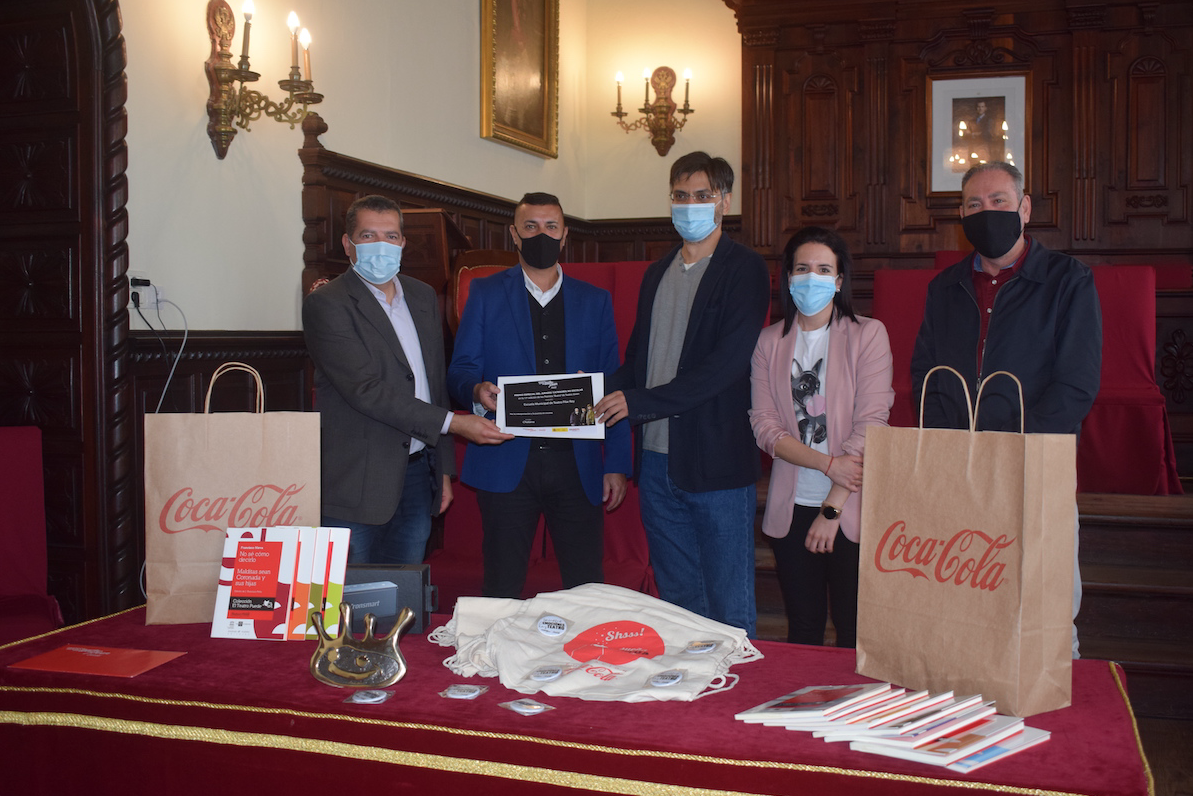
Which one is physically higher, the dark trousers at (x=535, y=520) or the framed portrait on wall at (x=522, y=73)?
the framed portrait on wall at (x=522, y=73)

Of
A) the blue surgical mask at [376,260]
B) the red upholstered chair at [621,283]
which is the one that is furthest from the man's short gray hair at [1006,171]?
the red upholstered chair at [621,283]

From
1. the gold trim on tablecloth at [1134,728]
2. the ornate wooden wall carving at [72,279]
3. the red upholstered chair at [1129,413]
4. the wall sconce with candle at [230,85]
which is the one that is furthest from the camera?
the red upholstered chair at [1129,413]

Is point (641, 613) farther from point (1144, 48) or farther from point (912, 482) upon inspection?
point (1144, 48)

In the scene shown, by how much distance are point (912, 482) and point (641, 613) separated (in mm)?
453

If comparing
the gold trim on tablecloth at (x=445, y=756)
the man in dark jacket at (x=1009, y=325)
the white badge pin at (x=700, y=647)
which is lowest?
the gold trim on tablecloth at (x=445, y=756)

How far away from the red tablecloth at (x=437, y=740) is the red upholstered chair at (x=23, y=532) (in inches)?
60.4

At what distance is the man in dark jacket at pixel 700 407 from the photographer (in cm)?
219

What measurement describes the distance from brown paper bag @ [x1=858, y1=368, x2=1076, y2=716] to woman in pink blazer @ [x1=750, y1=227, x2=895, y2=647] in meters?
0.73

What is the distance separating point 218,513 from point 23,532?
1760mm

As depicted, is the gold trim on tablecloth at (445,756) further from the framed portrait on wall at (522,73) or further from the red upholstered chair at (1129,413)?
the framed portrait on wall at (522,73)

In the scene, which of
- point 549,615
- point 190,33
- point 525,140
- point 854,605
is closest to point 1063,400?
point 854,605

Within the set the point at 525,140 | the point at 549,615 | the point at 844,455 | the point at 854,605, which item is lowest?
the point at 854,605

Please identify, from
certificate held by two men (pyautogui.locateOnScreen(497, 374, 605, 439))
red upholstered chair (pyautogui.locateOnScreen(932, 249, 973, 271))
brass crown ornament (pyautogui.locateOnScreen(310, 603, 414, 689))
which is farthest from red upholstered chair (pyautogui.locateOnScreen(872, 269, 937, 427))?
brass crown ornament (pyautogui.locateOnScreen(310, 603, 414, 689))

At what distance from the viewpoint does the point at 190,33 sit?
347cm
